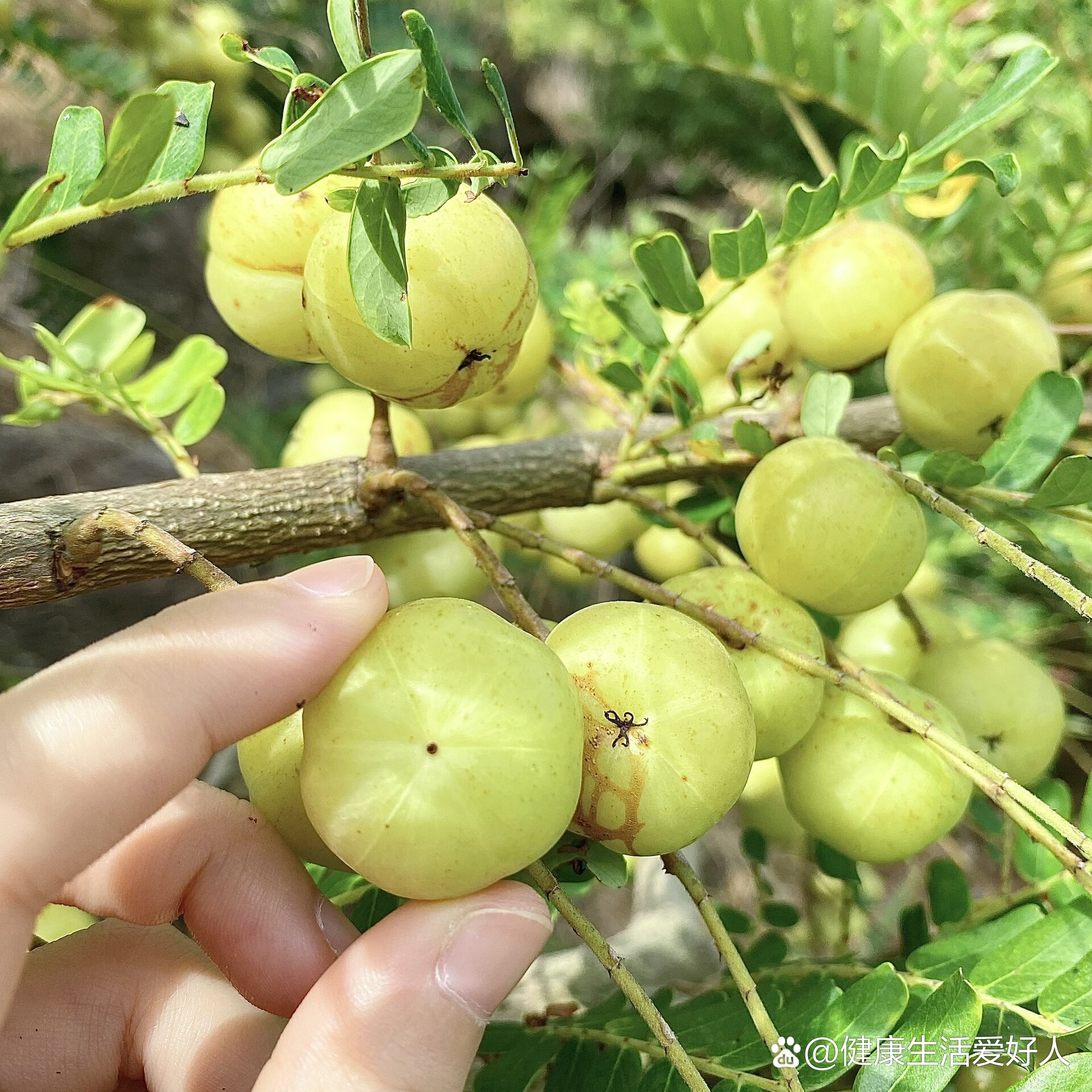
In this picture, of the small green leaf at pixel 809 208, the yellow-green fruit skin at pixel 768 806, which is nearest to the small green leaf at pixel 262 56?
the small green leaf at pixel 809 208

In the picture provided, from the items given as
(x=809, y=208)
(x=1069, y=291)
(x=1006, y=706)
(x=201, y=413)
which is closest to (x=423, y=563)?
(x=201, y=413)

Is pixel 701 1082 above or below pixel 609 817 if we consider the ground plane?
below

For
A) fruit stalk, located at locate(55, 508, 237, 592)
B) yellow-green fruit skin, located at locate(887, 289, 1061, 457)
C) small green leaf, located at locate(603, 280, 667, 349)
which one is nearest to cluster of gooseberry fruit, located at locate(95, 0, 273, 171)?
small green leaf, located at locate(603, 280, 667, 349)

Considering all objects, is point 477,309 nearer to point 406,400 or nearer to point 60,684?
point 406,400

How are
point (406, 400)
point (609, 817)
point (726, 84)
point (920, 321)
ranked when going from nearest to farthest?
point (609, 817) < point (406, 400) < point (920, 321) < point (726, 84)

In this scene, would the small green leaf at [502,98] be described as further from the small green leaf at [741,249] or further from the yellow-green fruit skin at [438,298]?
the small green leaf at [741,249]

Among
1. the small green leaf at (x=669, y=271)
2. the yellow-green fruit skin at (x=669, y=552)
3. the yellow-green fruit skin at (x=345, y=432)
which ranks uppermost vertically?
the small green leaf at (x=669, y=271)

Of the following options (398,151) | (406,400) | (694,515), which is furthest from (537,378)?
(398,151)
